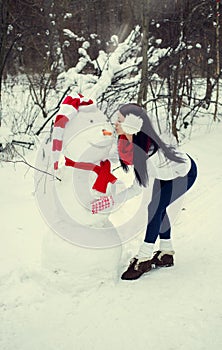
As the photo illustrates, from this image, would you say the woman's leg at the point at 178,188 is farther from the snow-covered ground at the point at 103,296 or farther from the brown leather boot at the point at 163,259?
the snow-covered ground at the point at 103,296

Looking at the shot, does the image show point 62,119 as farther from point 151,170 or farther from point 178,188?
point 178,188

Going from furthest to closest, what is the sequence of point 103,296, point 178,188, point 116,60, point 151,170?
point 116,60
point 178,188
point 151,170
point 103,296

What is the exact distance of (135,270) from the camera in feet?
8.79

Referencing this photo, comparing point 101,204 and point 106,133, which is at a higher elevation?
point 106,133

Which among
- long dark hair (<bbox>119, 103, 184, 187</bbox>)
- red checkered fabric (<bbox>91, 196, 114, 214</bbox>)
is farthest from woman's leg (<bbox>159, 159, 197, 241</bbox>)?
red checkered fabric (<bbox>91, 196, 114, 214</bbox>)

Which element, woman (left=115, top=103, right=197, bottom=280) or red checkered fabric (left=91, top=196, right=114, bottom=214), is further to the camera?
red checkered fabric (left=91, top=196, right=114, bottom=214)

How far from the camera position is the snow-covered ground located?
2055 mm

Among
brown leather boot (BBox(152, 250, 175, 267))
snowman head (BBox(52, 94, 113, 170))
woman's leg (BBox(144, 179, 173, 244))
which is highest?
snowman head (BBox(52, 94, 113, 170))

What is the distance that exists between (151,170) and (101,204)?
1.36 ft

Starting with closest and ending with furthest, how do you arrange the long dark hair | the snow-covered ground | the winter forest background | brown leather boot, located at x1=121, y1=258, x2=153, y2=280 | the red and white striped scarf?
the snow-covered ground
the long dark hair
brown leather boot, located at x1=121, y1=258, x2=153, y2=280
the red and white striped scarf
the winter forest background

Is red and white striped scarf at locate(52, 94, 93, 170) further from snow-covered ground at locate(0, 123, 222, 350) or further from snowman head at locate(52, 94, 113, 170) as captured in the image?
snow-covered ground at locate(0, 123, 222, 350)

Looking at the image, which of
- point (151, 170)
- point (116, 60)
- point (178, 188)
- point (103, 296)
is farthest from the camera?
point (116, 60)

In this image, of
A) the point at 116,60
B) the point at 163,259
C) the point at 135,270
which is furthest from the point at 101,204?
the point at 116,60

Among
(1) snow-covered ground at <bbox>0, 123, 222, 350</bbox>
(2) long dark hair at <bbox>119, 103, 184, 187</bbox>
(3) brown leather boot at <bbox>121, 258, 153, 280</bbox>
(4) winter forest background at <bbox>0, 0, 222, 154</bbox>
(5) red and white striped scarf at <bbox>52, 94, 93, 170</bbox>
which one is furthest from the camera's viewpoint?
(4) winter forest background at <bbox>0, 0, 222, 154</bbox>
